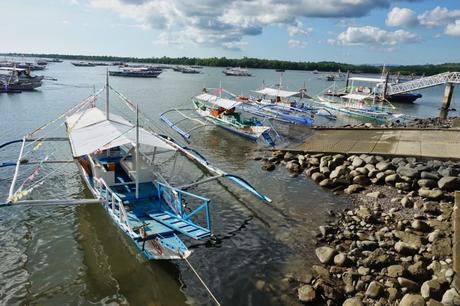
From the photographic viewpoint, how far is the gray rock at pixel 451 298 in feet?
30.9

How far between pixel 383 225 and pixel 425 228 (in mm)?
1479

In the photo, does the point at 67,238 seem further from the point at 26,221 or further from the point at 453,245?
the point at 453,245

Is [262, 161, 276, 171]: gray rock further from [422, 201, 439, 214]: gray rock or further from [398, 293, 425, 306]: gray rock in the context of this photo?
[398, 293, 425, 306]: gray rock

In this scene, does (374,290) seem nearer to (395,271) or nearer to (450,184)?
(395,271)

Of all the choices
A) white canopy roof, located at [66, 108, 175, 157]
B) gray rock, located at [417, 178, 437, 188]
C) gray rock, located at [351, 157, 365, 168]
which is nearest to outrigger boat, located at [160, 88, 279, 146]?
gray rock, located at [351, 157, 365, 168]

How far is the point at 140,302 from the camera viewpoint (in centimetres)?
1061

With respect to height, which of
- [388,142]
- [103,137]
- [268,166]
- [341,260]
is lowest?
[268,166]

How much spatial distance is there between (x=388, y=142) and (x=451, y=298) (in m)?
17.6

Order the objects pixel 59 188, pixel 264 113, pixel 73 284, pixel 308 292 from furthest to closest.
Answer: pixel 264 113
pixel 59 188
pixel 73 284
pixel 308 292

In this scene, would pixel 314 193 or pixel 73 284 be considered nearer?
pixel 73 284

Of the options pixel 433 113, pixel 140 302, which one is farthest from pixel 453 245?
pixel 433 113

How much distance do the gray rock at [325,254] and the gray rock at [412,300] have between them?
9.21 ft

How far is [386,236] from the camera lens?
13688 millimetres

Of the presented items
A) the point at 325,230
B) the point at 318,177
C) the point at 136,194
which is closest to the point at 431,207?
the point at 325,230
